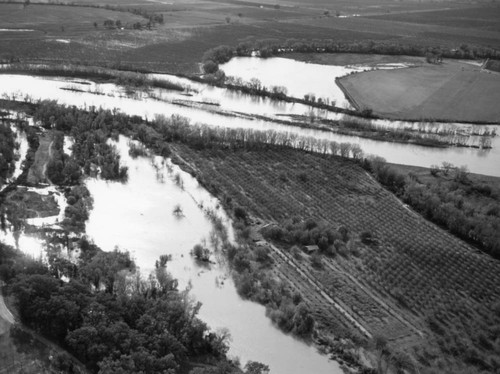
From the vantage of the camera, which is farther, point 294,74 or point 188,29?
point 188,29

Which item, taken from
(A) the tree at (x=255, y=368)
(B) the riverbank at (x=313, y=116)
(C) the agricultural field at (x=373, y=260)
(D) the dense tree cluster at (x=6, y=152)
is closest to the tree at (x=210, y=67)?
(B) the riverbank at (x=313, y=116)

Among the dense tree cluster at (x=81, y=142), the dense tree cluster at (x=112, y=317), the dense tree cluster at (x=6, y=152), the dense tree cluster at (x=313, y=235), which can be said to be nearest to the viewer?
the dense tree cluster at (x=112, y=317)

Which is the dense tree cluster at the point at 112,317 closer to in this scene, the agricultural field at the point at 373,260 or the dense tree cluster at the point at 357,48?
the agricultural field at the point at 373,260

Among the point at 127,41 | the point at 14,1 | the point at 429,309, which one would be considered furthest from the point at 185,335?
the point at 14,1

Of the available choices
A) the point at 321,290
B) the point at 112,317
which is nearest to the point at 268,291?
the point at 321,290

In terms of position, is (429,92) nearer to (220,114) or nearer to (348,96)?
(348,96)

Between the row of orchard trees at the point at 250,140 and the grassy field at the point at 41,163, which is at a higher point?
the row of orchard trees at the point at 250,140
